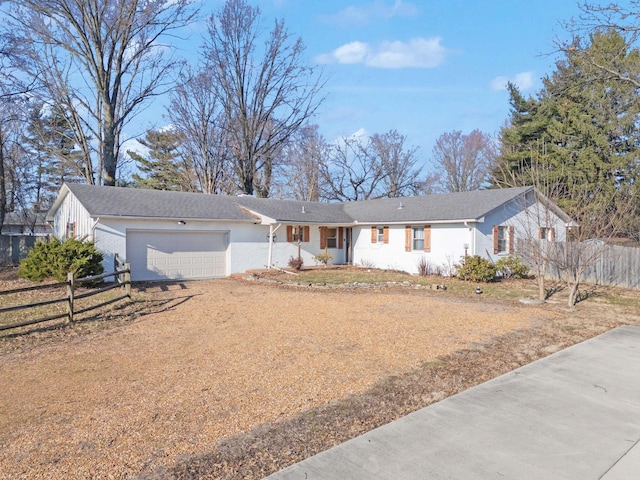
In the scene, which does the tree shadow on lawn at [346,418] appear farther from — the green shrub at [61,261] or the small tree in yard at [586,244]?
the green shrub at [61,261]

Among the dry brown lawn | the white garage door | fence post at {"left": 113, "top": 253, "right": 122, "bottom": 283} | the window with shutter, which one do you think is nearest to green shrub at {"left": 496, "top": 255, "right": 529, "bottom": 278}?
the window with shutter

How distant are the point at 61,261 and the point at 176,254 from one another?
4.90 metres

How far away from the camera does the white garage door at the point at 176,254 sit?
1656 cm

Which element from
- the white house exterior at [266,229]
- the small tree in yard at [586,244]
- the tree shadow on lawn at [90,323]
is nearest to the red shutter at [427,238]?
the white house exterior at [266,229]

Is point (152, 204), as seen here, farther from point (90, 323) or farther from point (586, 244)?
point (586, 244)

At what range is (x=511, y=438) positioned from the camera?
13.1 ft

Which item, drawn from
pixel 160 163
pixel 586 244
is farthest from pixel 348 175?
pixel 586 244

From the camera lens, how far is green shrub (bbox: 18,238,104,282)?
13148 millimetres

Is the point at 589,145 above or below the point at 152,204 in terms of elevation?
above

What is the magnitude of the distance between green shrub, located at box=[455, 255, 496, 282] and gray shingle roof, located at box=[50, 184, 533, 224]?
1694mm

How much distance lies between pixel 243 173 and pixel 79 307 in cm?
2013

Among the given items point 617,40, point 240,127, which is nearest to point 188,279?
point 240,127

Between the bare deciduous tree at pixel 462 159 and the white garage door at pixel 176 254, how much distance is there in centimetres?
2727

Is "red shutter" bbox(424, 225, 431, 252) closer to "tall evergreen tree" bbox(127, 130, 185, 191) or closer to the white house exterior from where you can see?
the white house exterior
